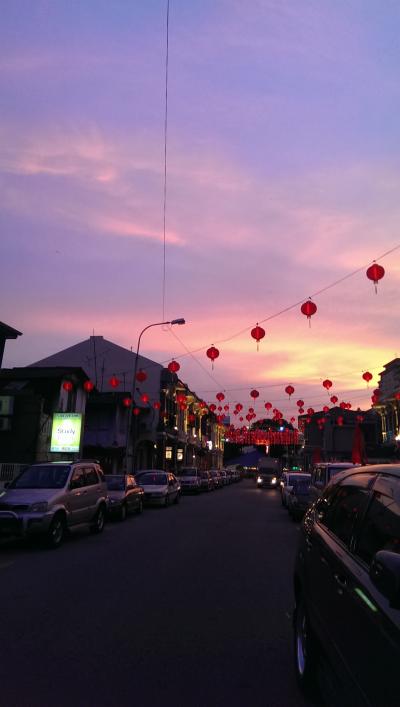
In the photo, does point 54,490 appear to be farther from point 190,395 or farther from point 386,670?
point 190,395

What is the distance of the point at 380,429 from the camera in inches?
2206

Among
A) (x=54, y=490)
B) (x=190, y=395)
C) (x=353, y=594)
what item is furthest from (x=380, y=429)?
(x=353, y=594)

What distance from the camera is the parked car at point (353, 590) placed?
251 centimetres

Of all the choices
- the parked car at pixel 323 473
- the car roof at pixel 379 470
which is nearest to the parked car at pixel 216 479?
the parked car at pixel 323 473

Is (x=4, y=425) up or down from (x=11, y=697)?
up

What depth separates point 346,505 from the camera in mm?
4117

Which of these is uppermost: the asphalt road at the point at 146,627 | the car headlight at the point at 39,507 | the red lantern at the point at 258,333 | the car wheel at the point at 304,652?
the red lantern at the point at 258,333

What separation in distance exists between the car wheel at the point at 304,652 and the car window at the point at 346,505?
2.45ft

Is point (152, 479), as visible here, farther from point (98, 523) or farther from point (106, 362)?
point (106, 362)

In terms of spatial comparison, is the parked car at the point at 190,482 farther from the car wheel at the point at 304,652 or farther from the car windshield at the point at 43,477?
the car wheel at the point at 304,652

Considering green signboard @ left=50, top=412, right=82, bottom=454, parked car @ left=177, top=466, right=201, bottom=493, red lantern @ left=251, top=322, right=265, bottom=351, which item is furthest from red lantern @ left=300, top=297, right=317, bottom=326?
parked car @ left=177, top=466, right=201, bottom=493

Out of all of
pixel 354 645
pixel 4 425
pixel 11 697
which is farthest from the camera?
pixel 4 425

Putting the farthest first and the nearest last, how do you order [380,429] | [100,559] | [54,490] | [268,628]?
1. [380,429]
2. [54,490]
3. [100,559]
4. [268,628]

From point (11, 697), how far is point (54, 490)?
28.3ft
